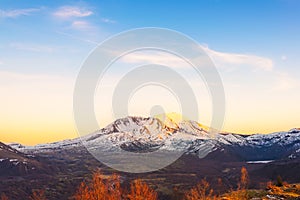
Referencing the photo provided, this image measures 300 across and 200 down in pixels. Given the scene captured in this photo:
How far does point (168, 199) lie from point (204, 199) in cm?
13740

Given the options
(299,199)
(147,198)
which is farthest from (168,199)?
(299,199)

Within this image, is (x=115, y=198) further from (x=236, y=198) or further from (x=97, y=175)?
(x=236, y=198)

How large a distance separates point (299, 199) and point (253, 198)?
1085 centimetres

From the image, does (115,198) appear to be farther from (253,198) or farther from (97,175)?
(253,198)

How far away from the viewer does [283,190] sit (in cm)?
6569

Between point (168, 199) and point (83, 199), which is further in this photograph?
point (168, 199)

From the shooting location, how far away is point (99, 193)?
6269cm

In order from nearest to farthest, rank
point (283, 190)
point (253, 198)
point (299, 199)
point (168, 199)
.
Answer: point (299, 199) → point (253, 198) → point (283, 190) → point (168, 199)

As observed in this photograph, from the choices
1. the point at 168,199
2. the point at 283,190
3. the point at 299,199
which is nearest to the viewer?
the point at 299,199

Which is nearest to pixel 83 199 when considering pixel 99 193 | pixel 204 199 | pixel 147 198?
pixel 99 193

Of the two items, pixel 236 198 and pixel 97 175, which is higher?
pixel 97 175

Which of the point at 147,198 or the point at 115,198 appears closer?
the point at 115,198

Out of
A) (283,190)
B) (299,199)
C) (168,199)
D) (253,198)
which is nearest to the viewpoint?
(299,199)

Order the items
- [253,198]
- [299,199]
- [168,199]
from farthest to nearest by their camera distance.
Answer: [168,199] → [253,198] → [299,199]
